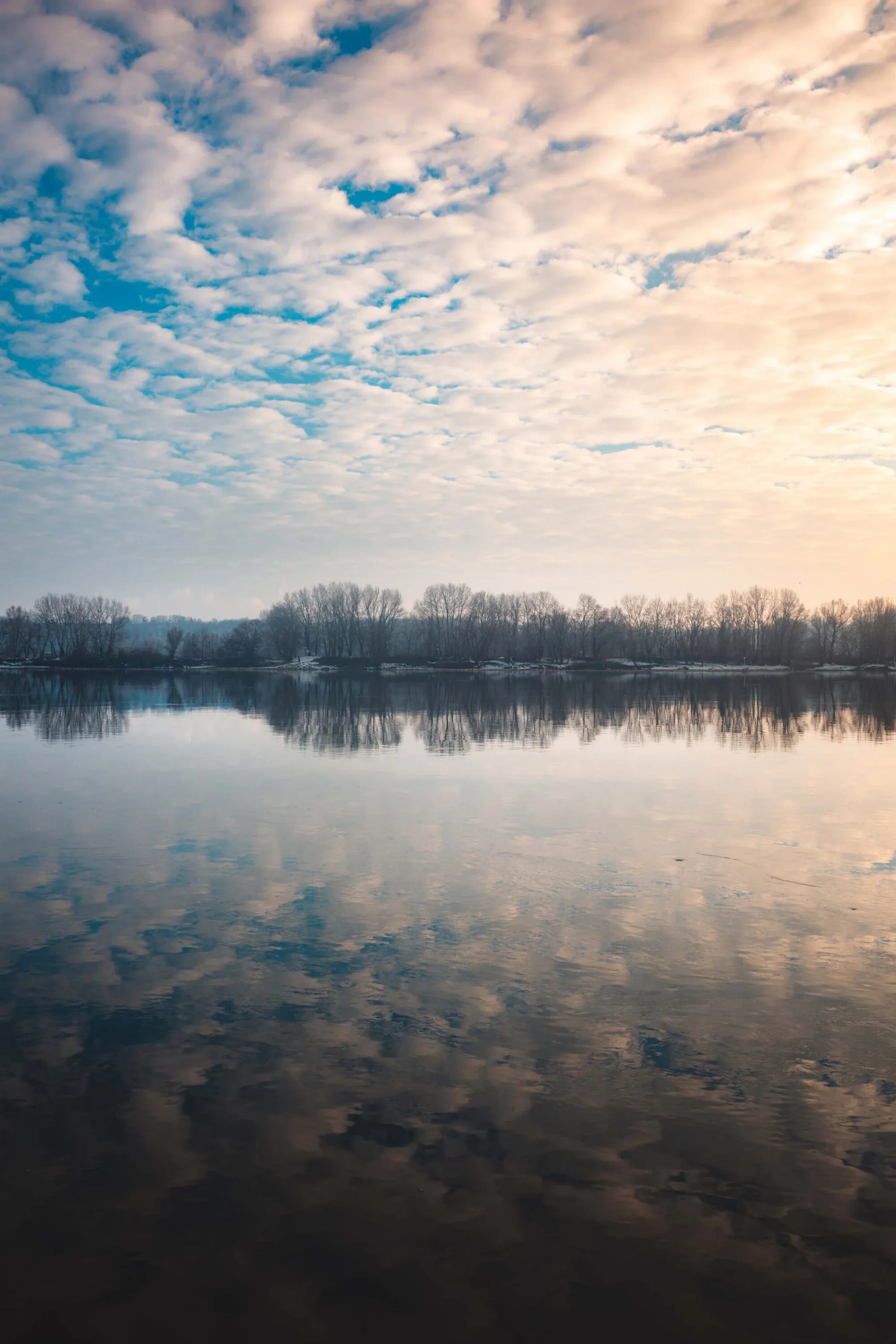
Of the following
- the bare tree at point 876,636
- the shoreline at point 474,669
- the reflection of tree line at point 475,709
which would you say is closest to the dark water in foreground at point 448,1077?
the reflection of tree line at point 475,709

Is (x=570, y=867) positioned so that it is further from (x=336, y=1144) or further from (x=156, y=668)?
(x=156, y=668)

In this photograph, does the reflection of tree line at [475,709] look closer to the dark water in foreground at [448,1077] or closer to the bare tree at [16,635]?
the dark water in foreground at [448,1077]

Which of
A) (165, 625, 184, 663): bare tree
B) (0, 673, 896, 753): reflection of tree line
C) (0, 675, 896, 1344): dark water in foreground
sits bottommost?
(0, 675, 896, 1344): dark water in foreground

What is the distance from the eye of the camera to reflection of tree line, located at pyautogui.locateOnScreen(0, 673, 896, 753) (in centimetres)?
2403

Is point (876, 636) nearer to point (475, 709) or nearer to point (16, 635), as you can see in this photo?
point (475, 709)

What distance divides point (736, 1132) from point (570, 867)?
16.5 ft

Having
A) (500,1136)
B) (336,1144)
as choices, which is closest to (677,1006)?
(500,1136)

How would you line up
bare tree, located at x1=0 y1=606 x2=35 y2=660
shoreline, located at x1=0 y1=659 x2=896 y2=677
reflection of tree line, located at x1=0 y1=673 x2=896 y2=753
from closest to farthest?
1. reflection of tree line, located at x1=0 y1=673 x2=896 y2=753
2. shoreline, located at x1=0 y1=659 x2=896 y2=677
3. bare tree, located at x1=0 y1=606 x2=35 y2=660

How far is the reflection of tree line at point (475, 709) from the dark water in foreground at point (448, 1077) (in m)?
11.0

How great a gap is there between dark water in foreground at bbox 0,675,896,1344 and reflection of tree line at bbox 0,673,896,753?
11000mm

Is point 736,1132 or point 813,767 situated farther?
point 813,767

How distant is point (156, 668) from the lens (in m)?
115

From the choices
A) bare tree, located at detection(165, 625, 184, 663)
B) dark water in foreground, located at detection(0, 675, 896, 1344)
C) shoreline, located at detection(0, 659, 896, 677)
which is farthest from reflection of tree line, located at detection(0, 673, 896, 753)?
bare tree, located at detection(165, 625, 184, 663)

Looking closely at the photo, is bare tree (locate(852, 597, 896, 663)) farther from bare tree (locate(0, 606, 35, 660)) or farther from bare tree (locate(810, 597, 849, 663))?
bare tree (locate(0, 606, 35, 660))
